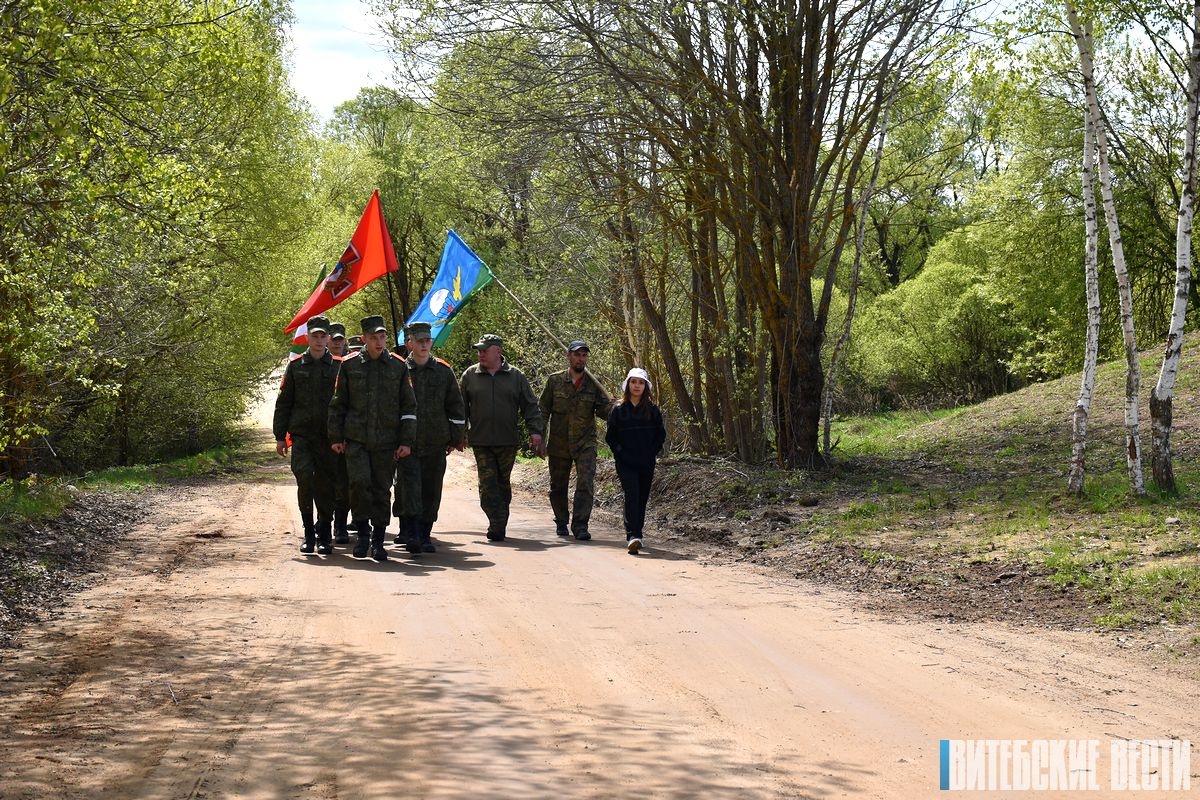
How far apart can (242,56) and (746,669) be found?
20.9 feet

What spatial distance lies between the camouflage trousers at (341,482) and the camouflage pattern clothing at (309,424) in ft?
0.19

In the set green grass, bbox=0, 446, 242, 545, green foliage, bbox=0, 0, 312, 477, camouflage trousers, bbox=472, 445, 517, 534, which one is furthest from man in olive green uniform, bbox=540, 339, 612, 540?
green grass, bbox=0, 446, 242, 545

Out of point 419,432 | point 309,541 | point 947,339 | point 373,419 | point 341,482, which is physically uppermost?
point 947,339

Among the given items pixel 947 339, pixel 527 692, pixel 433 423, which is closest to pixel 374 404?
pixel 433 423

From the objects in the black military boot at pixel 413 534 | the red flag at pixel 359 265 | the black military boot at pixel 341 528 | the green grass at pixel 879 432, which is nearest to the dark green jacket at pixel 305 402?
the black military boot at pixel 341 528

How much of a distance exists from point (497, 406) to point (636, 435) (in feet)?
5.78

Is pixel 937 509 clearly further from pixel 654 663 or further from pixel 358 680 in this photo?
pixel 358 680

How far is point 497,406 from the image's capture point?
13883 millimetres

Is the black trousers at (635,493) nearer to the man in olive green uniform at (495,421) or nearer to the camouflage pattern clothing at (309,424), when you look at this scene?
the man in olive green uniform at (495,421)

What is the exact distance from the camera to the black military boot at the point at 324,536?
40.8ft

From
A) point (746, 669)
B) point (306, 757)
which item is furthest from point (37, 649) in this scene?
point (746, 669)

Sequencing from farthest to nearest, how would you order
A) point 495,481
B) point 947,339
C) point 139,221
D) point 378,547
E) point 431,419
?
point 947,339
point 495,481
point 431,419
point 378,547
point 139,221

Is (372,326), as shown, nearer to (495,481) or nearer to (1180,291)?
(495,481)

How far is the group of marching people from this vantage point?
1247 centimetres
